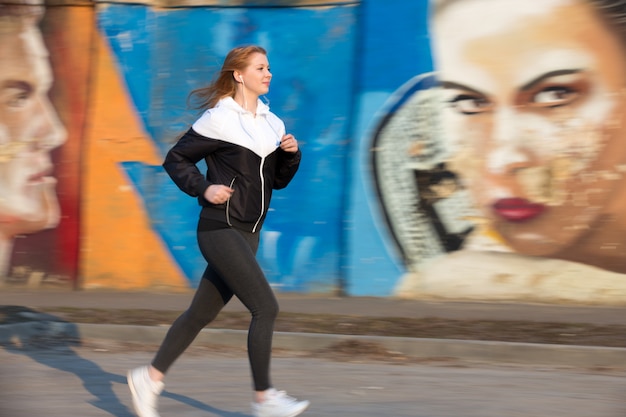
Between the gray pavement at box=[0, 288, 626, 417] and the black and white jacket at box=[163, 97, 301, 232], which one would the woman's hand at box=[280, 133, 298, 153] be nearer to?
the black and white jacket at box=[163, 97, 301, 232]

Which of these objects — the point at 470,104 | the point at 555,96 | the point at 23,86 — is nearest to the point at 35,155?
the point at 23,86

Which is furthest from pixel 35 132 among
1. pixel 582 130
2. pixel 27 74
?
pixel 582 130

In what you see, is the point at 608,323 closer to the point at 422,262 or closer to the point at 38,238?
the point at 422,262

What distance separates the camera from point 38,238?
412 inches

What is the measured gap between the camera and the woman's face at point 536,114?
30.1ft

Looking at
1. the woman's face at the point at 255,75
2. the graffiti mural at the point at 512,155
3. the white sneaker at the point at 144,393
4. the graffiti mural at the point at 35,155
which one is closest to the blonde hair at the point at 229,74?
the woman's face at the point at 255,75

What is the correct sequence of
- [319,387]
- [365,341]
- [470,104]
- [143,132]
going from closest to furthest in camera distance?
[319,387], [365,341], [470,104], [143,132]

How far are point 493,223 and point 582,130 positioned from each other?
1148 mm

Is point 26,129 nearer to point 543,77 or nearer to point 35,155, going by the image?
point 35,155

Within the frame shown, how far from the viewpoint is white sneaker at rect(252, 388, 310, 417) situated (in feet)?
15.7

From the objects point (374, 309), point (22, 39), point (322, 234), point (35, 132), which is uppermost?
point (22, 39)

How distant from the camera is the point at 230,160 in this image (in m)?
4.83

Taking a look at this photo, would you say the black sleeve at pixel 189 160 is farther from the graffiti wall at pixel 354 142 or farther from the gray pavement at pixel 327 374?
the graffiti wall at pixel 354 142

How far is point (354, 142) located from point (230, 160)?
4.96 m
